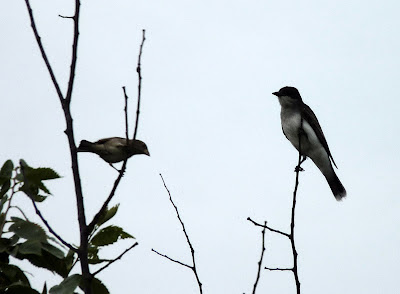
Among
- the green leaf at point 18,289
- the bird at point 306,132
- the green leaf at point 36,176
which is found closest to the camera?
the green leaf at point 18,289

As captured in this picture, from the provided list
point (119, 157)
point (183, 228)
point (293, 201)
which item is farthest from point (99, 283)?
point (119, 157)

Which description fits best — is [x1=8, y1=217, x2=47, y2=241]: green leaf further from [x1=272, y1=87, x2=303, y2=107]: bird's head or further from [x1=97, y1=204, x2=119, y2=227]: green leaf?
[x1=272, y1=87, x2=303, y2=107]: bird's head

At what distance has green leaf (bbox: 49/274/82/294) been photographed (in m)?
2.74

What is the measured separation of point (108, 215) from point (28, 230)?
1.92 feet

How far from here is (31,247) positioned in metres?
2.74

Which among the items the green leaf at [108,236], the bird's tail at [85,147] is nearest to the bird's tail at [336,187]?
the bird's tail at [85,147]

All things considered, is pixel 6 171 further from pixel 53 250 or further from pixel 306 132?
pixel 306 132

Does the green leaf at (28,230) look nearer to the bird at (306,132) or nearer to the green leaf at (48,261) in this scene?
the green leaf at (48,261)

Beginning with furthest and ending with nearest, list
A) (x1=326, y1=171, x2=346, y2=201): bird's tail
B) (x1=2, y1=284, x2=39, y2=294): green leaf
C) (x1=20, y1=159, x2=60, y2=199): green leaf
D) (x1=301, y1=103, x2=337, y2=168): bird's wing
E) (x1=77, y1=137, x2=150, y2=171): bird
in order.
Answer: (x1=326, y1=171, x2=346, y2=201): bird's tail
(x1=301, y1=103, x2=337, y2=168): bird's wing
(x1=77, y1=137, x2=150, y2=171): bird
(x1=20, y1=159, x2=60, y2=199): green leaf
(x1=2, y1=284, x2=39, y2=294): green leaf

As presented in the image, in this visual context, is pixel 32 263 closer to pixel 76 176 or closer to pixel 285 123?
pixel 76 176

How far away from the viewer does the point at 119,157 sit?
4.95 meters

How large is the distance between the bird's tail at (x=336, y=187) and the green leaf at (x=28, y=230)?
8.83 metres

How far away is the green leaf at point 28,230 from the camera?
278cm

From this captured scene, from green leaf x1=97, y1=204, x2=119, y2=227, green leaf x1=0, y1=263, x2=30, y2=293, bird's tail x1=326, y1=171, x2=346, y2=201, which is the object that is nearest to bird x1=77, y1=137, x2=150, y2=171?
green leaf x1=97, y1=204, x2=119, y2=227
